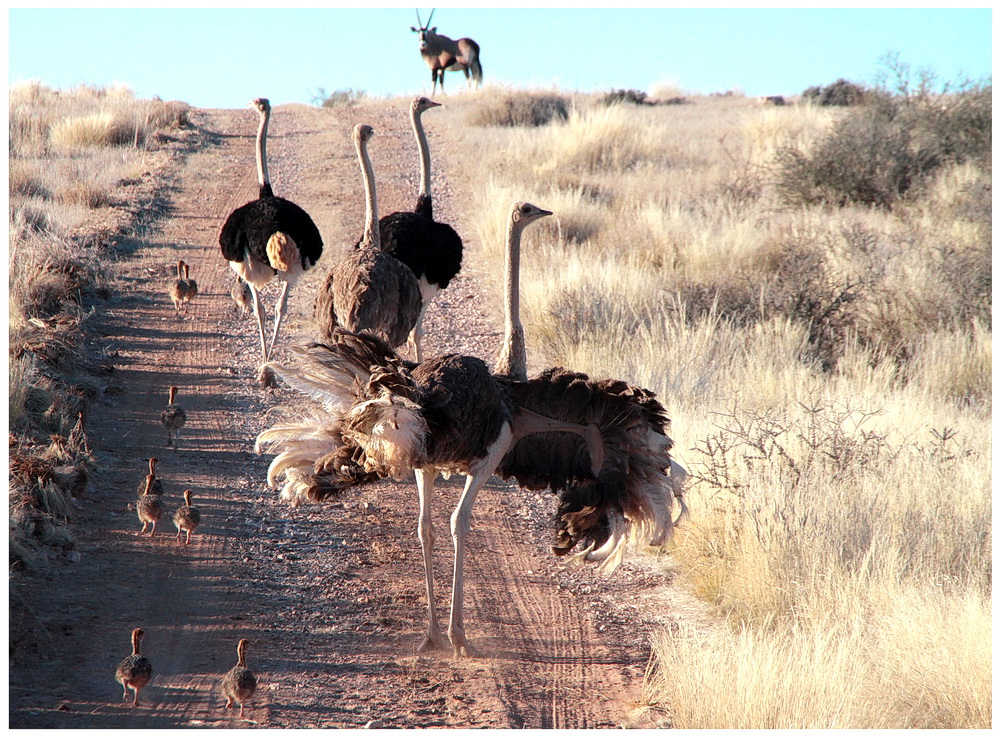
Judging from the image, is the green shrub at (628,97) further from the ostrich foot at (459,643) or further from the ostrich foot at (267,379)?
the ostrich foot at (459,643)

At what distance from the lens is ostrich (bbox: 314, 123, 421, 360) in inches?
236

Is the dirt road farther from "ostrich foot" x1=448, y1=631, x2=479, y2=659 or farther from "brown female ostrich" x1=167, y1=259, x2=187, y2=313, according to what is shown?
"brown female ostrich" x1=167, y1=259, x2=187, y2=313

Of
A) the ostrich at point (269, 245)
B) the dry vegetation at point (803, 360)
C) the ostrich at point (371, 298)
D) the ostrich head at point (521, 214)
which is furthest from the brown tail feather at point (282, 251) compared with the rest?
the ostrich head at point (521, 214)

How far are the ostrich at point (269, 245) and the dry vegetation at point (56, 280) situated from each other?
137cm

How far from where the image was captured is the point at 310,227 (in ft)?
26.0

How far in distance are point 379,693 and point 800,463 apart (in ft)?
9.75

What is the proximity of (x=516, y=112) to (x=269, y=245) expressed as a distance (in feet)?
46.3

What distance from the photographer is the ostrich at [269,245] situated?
298 inches

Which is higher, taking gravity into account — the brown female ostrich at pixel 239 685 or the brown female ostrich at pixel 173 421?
the brown female ostrich at pixel 173 421

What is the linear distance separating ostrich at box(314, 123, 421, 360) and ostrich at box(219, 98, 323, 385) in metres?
1.28

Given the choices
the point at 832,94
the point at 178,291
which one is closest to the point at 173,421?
the point at 178,291

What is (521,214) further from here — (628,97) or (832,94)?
(832,94)

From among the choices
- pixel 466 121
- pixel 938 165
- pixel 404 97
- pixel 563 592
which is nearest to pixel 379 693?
pixel 563 592

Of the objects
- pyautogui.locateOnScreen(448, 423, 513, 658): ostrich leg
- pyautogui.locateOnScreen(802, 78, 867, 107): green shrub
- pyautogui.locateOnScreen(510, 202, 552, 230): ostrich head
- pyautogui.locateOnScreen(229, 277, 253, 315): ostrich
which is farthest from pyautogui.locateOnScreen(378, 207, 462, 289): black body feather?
pyautogui.locateOnScreen(802, 78, 867, 107): green shrub
